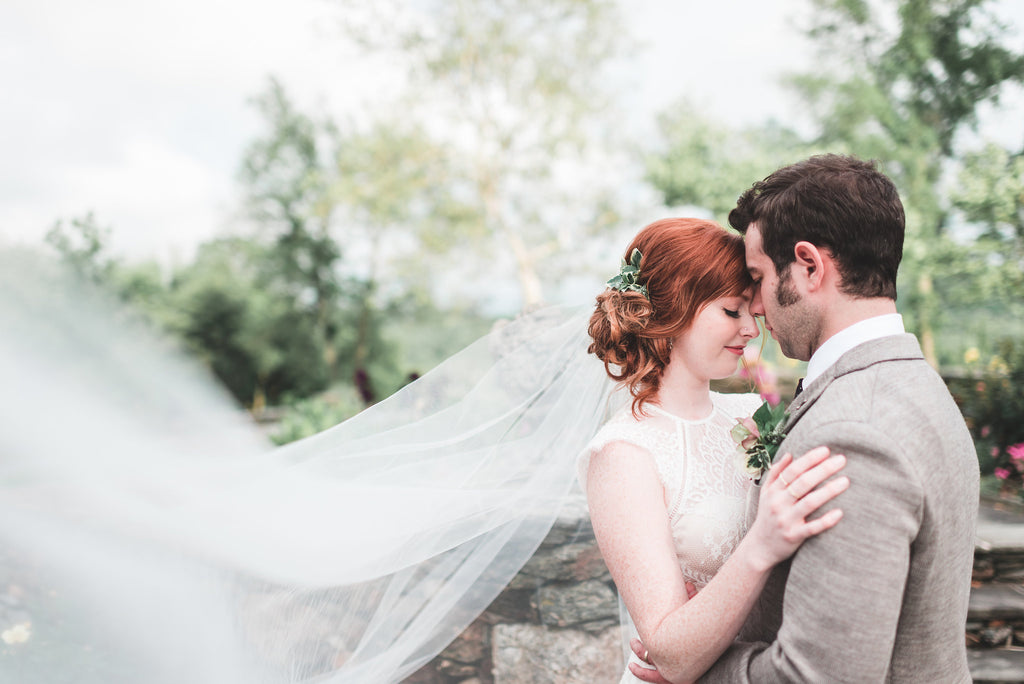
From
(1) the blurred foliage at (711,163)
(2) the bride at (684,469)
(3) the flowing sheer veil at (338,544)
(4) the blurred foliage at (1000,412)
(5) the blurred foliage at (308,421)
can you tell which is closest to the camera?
(2) the bride at (684,469)

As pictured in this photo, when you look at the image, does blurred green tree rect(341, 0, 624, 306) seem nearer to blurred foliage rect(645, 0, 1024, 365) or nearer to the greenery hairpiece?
blurred foliage rect(645, 0, 1024, 365)

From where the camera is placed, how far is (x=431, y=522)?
217 centimetres

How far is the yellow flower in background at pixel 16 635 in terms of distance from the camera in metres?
2.65

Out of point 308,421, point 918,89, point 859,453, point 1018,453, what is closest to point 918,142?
point 918,89

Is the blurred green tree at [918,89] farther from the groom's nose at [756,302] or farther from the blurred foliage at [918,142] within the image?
the groom's nose at [756,302]

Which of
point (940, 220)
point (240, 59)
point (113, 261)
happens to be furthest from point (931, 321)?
point (240, 59)

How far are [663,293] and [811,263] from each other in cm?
47

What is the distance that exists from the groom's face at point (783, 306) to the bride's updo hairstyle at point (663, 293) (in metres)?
0.17

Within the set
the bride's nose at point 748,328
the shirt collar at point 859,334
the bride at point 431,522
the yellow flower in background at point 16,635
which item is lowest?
the yellow flower in background at point 16,635

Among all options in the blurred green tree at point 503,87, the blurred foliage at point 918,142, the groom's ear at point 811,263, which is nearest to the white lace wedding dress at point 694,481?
the groom's ear at point 811,263

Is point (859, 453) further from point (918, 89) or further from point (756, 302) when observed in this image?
point (918, 89)

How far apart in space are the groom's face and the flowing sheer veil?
86 cm

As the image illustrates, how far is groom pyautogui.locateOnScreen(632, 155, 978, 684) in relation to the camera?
3.79ft

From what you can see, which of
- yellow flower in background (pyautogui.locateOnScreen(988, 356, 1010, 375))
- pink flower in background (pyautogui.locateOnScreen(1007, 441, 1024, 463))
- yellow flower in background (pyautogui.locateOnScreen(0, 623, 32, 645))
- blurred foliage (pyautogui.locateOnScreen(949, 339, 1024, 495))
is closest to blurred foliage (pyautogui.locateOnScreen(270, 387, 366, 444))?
yellow flower in background (pyautogui.locateOnScreen(0, 623, 32, 645))
